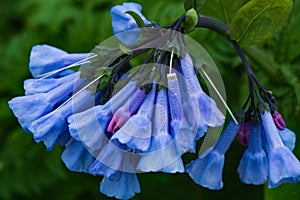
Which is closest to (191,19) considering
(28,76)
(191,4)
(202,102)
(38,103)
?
(191,4)

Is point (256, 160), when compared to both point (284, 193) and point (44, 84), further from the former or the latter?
point (44, 84)

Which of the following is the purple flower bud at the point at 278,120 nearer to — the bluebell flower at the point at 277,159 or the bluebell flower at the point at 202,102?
the bluebell flower at the point at 277,159

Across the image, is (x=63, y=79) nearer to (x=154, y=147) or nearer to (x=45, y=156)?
(x=154, y=147)

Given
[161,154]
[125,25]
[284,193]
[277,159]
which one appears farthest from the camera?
[284,193]

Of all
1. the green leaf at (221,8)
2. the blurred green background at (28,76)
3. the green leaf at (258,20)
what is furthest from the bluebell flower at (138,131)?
the blurred green background at (28,76)

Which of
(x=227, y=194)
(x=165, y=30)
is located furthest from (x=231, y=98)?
(x=165, y=30)

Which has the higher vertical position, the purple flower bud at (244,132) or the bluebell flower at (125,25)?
the bluebell flower at (125,25)

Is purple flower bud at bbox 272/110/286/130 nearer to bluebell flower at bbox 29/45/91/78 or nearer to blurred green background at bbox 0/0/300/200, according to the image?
bluebell flower at bbox 29/45/91/78
